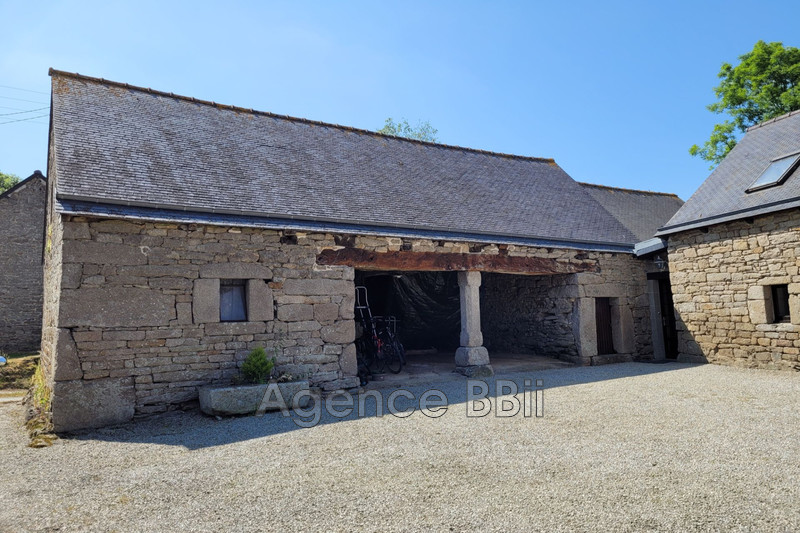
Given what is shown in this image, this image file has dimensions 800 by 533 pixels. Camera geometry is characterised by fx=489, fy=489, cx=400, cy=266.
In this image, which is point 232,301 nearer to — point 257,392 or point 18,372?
point 257,392

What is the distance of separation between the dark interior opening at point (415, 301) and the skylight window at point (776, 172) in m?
5.43

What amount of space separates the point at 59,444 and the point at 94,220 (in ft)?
7.65

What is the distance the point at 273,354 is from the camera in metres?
6.23

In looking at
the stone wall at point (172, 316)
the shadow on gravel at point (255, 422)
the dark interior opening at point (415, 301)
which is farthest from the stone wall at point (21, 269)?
the shadow on gravel at point (255, 422)

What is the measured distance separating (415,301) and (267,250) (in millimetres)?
4381

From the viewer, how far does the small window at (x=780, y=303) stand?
746cm

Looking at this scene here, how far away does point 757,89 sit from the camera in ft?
46.4

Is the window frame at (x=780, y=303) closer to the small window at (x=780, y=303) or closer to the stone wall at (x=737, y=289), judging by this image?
the small window at (x=780, y=303)

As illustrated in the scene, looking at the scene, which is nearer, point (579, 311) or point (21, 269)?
point (579, 311)

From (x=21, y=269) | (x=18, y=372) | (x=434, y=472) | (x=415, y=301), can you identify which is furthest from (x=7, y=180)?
(x=434, y=472)

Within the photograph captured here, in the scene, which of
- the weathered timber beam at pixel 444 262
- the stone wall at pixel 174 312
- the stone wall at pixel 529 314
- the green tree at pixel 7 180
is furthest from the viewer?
the green tree at pixel 7 180

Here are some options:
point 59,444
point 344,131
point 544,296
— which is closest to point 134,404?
point 59,444

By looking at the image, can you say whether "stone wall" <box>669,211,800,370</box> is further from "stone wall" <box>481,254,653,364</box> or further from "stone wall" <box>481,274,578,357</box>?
"stone wall" <box>481,274,578,357</box>

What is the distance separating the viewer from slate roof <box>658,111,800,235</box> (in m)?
7.35
